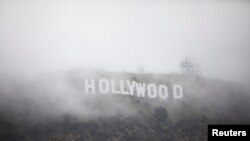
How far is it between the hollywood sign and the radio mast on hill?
0.28m

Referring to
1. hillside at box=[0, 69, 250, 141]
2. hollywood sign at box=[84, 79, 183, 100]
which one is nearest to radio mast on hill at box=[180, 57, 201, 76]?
hillside at box=[0, 69, 250, 141]

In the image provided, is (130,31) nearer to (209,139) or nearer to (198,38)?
(198,38)

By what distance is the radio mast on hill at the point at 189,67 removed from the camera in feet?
15.8

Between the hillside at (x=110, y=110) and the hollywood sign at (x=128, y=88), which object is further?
the hollywood sign at (x=128, y=88)

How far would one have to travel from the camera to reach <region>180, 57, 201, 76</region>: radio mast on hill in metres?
4.81

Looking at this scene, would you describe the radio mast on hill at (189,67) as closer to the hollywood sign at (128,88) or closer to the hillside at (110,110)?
the hillside at (110,110)

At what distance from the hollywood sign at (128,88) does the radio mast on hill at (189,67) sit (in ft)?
0.92

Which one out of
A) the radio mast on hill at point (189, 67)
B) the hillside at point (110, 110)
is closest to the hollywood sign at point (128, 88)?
the hillside at point (110, 110)

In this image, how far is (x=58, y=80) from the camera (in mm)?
4695

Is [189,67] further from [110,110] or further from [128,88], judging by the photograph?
[110,110]

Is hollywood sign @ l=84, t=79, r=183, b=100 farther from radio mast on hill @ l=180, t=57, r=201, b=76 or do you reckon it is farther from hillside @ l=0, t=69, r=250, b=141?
radio mast on hill @ l=180, t=57, r=201, b=76

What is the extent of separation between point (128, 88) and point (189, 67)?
92cm

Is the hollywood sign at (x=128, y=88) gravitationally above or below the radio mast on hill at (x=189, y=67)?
below

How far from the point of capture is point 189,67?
15.9 feet
